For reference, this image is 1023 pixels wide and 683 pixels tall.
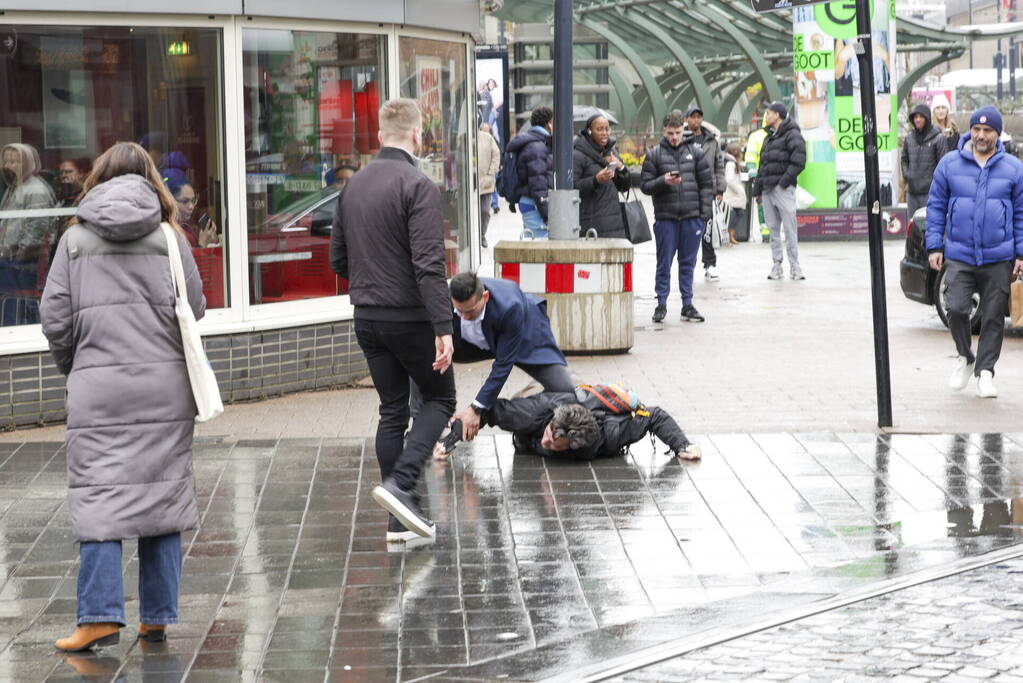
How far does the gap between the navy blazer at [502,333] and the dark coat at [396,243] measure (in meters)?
1.21

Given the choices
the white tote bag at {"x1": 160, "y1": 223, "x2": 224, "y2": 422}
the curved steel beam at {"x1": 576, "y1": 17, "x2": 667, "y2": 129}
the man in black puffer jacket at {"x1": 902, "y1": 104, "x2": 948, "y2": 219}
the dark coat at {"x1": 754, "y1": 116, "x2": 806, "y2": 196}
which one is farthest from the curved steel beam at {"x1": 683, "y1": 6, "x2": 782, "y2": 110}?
the white tote bag at {"x1": 160, "y1": 223, "x2": 224, "y2": 422}

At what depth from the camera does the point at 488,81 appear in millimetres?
26812

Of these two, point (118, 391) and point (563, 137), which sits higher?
point (563, 137)

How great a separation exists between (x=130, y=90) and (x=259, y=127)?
2.75 ft

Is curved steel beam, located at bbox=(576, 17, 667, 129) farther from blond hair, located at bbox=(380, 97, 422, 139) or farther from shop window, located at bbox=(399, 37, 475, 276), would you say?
blond hair, located at bbox=(380, 97, 422, 139)

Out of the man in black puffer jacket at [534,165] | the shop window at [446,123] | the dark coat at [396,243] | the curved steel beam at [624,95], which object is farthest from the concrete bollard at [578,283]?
the curved steel beam at [624,95]

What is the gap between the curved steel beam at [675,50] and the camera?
34.7 metres

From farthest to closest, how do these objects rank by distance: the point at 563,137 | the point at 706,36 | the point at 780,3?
the point at 706,36, the point at 563,137, the point at 780,3

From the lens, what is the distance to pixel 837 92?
21734mm

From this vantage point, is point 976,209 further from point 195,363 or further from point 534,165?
point 195,363

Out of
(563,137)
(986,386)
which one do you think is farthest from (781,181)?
(986,386)

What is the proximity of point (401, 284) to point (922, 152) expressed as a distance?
42.3 ft

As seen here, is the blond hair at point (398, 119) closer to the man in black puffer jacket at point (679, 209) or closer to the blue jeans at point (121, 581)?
the blue jeans at point (121, 581)

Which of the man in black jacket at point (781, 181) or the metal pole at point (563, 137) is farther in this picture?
the man in black jacket at point (781, 181)
